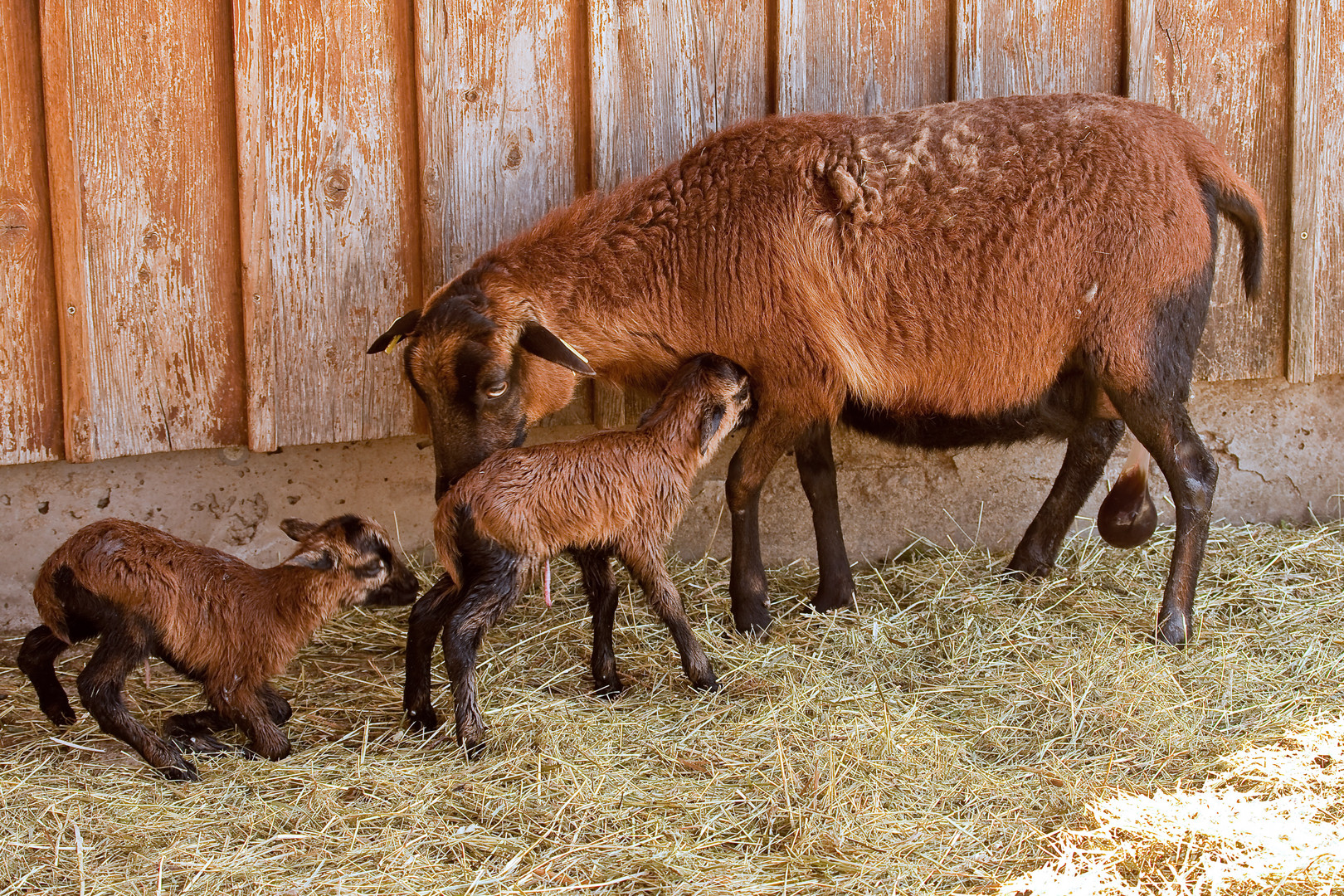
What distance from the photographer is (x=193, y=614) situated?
135 inches

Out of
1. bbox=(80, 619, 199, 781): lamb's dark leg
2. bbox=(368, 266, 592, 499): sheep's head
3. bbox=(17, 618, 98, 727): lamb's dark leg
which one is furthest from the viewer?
bbox=(368, 266, 592, 499): sheep's head

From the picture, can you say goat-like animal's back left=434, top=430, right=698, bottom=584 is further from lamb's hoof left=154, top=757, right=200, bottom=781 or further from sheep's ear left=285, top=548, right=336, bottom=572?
lamb's hoof left=154, top=757, right=200, bottom=781

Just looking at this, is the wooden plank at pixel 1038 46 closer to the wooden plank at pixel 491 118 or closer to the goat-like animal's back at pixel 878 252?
the goat-like animal's back at pixel 878 252

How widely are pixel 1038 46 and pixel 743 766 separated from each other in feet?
11.0

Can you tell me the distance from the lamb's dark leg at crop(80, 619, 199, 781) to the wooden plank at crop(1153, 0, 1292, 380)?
14.3 feet

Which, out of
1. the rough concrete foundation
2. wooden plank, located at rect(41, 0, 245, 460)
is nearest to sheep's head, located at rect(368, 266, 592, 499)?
wooden plank, located at rect(41, 0, 245, 460)

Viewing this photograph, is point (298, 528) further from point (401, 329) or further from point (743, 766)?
point (743, 766)

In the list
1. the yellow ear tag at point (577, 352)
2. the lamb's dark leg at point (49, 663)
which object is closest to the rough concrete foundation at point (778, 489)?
the yellow ear tag at point (577, 352)

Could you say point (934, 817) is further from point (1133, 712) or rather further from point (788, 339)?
point (788, 339)

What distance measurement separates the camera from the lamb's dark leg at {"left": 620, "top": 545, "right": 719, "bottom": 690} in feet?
12.5

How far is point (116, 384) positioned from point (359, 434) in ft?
2.88

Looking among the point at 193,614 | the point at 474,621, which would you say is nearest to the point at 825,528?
the point at 474,621

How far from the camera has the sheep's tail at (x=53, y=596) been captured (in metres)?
3.37

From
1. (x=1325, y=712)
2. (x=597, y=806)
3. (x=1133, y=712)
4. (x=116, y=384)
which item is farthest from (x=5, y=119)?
(x=1325, y=712)
